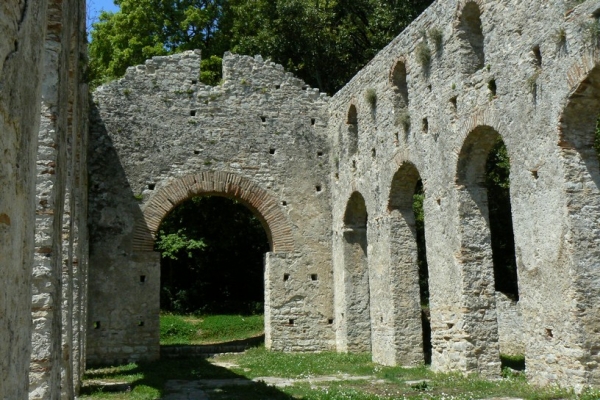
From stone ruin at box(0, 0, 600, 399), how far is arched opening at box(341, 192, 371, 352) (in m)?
0.04

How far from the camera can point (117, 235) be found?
14227mm

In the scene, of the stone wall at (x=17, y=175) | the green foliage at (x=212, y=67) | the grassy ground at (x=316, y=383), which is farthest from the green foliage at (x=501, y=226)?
the stone wall at (x=17, y=175)

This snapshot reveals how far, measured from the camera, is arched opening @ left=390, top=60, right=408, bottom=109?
12.7 meters

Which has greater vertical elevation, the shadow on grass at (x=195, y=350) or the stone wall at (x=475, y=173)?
the stone wall at (x=475, y=173)

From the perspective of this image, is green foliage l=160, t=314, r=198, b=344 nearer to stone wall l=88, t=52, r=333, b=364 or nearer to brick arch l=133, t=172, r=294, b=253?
stone wall l=88, t=52, r=333, b=364

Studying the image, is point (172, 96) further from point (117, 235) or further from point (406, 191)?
point (406, 191)

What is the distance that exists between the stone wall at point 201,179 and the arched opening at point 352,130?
106 centimetres

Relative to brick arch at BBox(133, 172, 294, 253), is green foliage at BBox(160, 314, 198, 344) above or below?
below

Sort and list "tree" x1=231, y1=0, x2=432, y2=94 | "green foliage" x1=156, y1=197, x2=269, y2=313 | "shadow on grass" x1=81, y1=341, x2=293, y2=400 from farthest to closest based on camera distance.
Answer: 1. "tree" x1=231, y1=0, x2=432, y2=94
2. "green foliage" x1=156, y1=197, x2=269, y2=313
3. "shadow on grass" x1=81, y1=341, x2=293, y2=400


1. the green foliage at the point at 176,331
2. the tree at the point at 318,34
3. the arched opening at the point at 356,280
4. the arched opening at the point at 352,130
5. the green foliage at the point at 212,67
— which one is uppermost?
the tree at the point at 318,34

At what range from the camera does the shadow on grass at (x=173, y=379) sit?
9.20 metres

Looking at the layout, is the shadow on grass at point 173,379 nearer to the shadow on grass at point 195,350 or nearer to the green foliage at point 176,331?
the shadow on grass at point 195,350

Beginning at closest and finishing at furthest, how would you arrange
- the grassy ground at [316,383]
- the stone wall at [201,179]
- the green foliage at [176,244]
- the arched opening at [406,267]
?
the grassy ground at [316,383] → the arched opening at [406,267] → the stone wall at [201,179] → the green foliage at [176,244]

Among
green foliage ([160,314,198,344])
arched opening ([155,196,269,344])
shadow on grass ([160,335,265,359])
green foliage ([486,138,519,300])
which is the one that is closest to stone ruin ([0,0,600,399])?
shadow on grass ([160,335,265,359])
